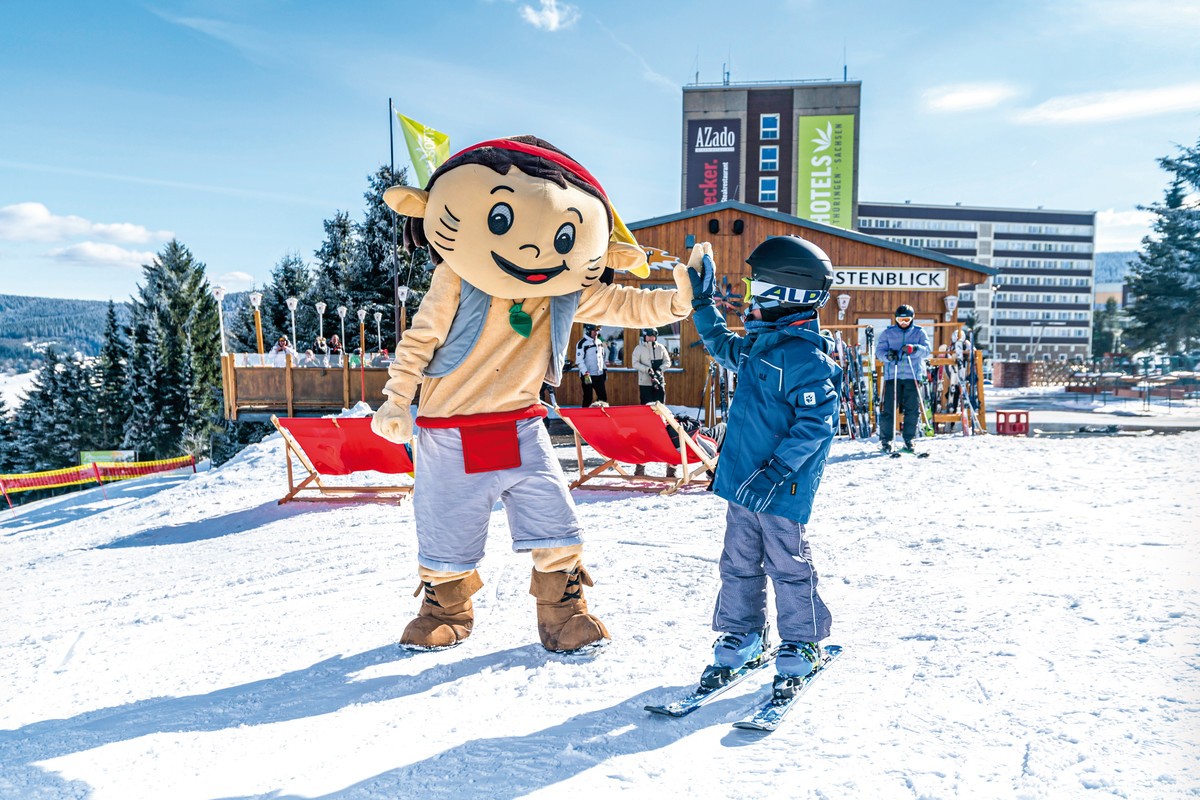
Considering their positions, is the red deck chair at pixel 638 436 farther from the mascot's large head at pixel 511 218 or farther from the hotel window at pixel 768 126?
the hotel window at pixel 768 126

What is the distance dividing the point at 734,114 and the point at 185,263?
84.9ft

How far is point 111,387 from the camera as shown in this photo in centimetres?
3316

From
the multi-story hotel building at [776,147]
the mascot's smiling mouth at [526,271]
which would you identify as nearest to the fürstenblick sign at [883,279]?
the mascot's smiling mouth at [526,271]

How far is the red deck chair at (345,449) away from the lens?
6.75 metres

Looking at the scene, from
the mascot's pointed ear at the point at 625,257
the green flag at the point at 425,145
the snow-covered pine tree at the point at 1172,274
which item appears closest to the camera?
the mascot's pointed ear at the point at 625,257

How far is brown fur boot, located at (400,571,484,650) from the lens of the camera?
3.21m

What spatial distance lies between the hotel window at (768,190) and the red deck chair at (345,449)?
26.6 m

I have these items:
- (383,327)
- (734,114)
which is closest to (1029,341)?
(734,114)

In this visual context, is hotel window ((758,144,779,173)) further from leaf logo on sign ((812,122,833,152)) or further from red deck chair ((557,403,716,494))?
red deck chair ((557,403,716,494))

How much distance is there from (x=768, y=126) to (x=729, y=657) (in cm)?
3216

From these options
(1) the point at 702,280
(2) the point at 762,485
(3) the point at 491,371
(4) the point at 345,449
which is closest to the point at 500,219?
(3) the point at 491,371

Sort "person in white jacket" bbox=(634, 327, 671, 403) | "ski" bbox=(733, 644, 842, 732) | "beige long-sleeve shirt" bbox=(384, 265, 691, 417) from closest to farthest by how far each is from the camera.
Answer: "ski" bbox=(733, 644, 842, 732)
"beige long-sleeve shirt" bbox=(384, 265, 691, 417)
"person in white jacket" bbox=(634, 327, 671, 403)

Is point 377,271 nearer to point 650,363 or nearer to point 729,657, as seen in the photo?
point 650,363

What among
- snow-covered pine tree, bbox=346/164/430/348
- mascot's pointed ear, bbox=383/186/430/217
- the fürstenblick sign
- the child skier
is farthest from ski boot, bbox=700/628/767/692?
snow-covered pine tree, bbox=346/164/430/348
